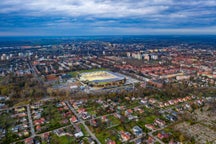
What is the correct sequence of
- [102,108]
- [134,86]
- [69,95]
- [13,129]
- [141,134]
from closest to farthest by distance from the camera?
[141,134] → [13,129] → [102,108] → [69,95] → [134,86]

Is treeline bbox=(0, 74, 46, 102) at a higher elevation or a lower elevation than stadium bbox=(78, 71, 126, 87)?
lower

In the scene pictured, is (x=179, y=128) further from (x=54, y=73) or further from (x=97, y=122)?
(x=54, y=73)

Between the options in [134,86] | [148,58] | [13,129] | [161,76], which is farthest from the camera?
[148,58]

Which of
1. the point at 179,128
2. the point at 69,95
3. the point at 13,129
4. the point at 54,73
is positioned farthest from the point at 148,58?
the point at 13,129

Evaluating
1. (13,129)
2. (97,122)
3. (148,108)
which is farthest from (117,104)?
(13,129)

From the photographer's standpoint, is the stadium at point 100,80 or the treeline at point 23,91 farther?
the stadium at point 100,80

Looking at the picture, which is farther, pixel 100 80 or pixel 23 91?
pixel 100 80

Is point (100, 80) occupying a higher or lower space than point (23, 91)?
higher

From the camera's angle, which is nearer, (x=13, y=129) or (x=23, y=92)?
(x=13, y=129)

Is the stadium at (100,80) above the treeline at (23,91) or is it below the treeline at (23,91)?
above

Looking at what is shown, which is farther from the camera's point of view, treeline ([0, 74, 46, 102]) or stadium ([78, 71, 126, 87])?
stadium ([78, 71, 126, 87])
